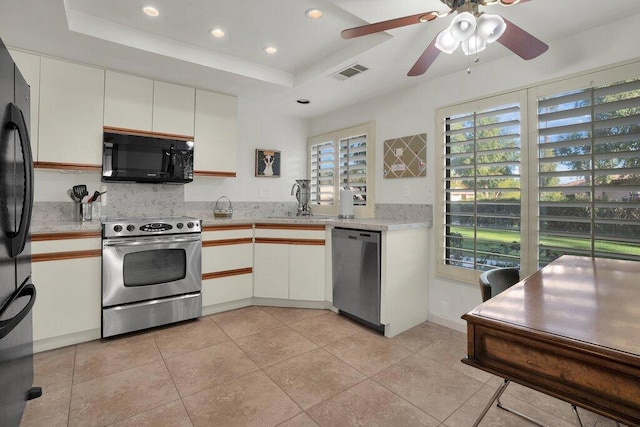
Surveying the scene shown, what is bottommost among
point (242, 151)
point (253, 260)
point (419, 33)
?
point (253, 260)

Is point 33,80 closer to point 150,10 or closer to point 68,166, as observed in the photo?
point 68,166

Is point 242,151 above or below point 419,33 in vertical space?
below

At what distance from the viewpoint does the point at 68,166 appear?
2.57 meters

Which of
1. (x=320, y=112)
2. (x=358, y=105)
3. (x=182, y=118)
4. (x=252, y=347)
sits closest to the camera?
(x=252, y=347)

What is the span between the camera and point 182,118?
307 centimetres

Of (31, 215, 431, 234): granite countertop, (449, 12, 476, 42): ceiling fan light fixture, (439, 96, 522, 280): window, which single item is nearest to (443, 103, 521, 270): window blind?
(439, 96, 522, 280): window

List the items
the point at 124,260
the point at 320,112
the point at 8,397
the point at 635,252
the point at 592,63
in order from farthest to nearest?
the point at 320,112, the point at 124,260, the point at 592,63, the point at 635,252, the point at 8,397

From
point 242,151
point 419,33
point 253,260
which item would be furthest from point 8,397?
point 242,151

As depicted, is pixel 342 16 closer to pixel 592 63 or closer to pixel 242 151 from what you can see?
pixel 592 63

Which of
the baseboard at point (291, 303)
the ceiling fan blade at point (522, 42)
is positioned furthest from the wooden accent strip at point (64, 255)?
the ceiling fan blade at point (522, 42)

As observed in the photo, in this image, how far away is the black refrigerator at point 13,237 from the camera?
108 centimetres

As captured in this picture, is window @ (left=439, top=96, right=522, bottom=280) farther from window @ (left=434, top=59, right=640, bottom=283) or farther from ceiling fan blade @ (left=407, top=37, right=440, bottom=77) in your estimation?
ceiling fan blade @ (left=407, top=37, right=440, bottom=77)

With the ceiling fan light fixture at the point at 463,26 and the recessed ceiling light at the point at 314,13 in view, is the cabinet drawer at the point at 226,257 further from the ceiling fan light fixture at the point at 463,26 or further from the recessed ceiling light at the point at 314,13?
the ceiling fan light fixture at the point at 463,26

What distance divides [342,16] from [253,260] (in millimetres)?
2317
